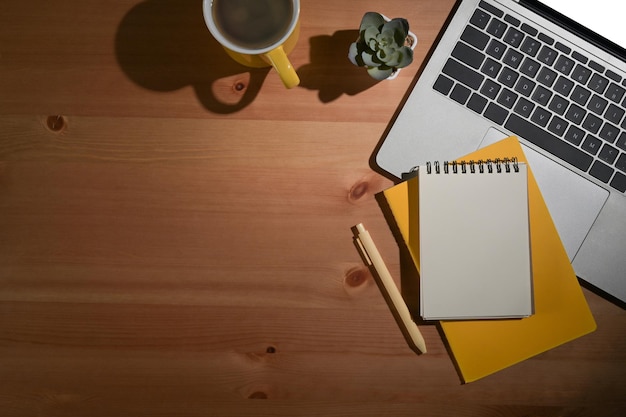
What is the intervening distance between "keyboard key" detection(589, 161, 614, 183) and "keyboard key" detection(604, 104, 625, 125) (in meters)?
0.05

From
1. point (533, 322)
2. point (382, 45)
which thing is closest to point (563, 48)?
point (382, 45)

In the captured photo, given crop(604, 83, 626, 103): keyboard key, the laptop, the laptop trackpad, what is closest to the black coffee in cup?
the laptop

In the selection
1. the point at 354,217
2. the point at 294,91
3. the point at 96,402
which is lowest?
the point at 96,402

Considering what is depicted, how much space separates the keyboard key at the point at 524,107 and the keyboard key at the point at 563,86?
36 millimetres

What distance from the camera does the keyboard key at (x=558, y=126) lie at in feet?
2.12

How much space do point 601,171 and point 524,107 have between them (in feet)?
0.40

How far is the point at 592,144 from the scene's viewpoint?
2.12 feet

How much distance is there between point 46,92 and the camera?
0.71 meters

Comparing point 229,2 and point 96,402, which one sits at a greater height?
point 229,2

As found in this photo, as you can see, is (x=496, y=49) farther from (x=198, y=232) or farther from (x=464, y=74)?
(x=198, y=232)

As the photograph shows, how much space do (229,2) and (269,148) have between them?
185mm

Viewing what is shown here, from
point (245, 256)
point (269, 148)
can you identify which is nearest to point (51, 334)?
point (245, 256)

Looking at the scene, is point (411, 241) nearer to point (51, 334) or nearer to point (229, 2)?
point (229, 2)

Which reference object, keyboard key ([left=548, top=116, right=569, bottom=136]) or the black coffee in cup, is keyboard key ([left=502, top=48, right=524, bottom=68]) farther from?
the black coffee in cup
